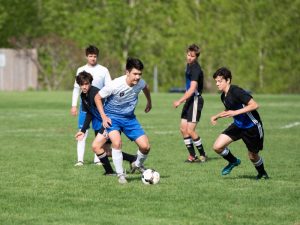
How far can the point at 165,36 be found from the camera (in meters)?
55.2

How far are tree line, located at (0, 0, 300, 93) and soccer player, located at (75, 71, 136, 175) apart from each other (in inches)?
1444

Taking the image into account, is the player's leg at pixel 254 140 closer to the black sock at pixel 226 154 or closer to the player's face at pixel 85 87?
the black sock at pixel 226 154

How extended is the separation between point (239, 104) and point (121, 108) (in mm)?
1553

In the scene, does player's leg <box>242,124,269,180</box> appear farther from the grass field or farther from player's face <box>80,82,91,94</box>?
player's face <box>80,82,91,94</box>

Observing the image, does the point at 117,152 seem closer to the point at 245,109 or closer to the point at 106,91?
the point at 106,91

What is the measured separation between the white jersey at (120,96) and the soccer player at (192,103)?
2797 mm

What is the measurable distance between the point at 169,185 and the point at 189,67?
4114 mm

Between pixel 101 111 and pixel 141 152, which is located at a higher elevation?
pixel 101 111

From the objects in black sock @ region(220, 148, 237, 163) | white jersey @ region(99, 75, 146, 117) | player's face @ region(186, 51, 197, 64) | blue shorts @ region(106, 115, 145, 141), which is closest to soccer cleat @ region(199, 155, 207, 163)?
player's face @ region(186, 51, 197, 64)

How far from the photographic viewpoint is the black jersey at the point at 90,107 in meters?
13.3

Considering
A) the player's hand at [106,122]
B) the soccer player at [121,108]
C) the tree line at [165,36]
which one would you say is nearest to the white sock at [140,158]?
the soccer player at [121,108]

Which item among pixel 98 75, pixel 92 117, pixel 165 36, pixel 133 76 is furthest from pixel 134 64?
pixel 165 36

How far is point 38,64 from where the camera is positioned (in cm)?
5316

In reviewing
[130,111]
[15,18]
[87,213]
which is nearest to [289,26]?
[15,18]
